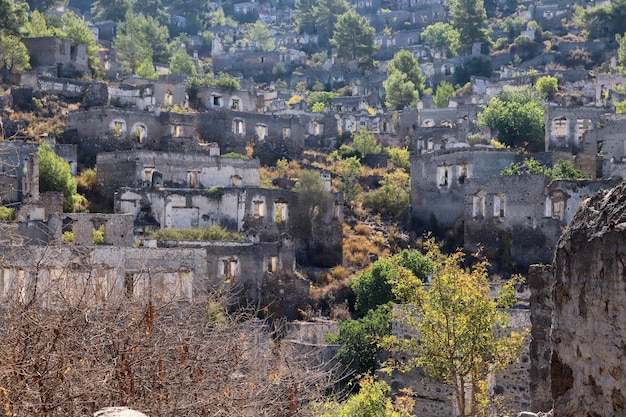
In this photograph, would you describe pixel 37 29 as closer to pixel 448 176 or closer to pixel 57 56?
pixel 57 56

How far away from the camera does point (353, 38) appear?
298 ft

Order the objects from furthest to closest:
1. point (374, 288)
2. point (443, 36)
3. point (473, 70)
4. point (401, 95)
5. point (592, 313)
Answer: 1. point (443, 36)
2. point (473, 70)
3. point (401, 95)
4. point (374, 288)
5. point (592, 313)

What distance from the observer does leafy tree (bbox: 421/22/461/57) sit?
8931cm

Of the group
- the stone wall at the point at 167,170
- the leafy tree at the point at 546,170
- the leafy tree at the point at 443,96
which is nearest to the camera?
the leafy tree at the point at 546,170

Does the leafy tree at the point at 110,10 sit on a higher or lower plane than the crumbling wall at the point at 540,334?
higher

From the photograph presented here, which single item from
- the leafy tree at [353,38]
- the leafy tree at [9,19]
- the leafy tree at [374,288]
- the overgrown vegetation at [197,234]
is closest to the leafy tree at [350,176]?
the leafy tree at [374,288]

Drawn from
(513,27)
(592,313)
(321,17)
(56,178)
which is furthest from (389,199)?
(321,17)

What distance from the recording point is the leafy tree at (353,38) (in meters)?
90.2

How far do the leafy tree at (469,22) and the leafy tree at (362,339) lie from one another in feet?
174

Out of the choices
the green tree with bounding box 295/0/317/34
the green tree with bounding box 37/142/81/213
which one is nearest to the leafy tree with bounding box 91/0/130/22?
the green tree with bounding box 295/0/317/34

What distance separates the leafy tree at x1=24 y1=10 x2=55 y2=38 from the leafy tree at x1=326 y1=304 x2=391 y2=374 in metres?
32.6

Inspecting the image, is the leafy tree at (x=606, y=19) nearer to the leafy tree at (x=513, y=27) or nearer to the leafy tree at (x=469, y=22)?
the leafy tree at (x=513, y=27)

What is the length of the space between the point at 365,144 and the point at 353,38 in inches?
1222

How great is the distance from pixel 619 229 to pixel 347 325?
Result: 2776 centimetres
